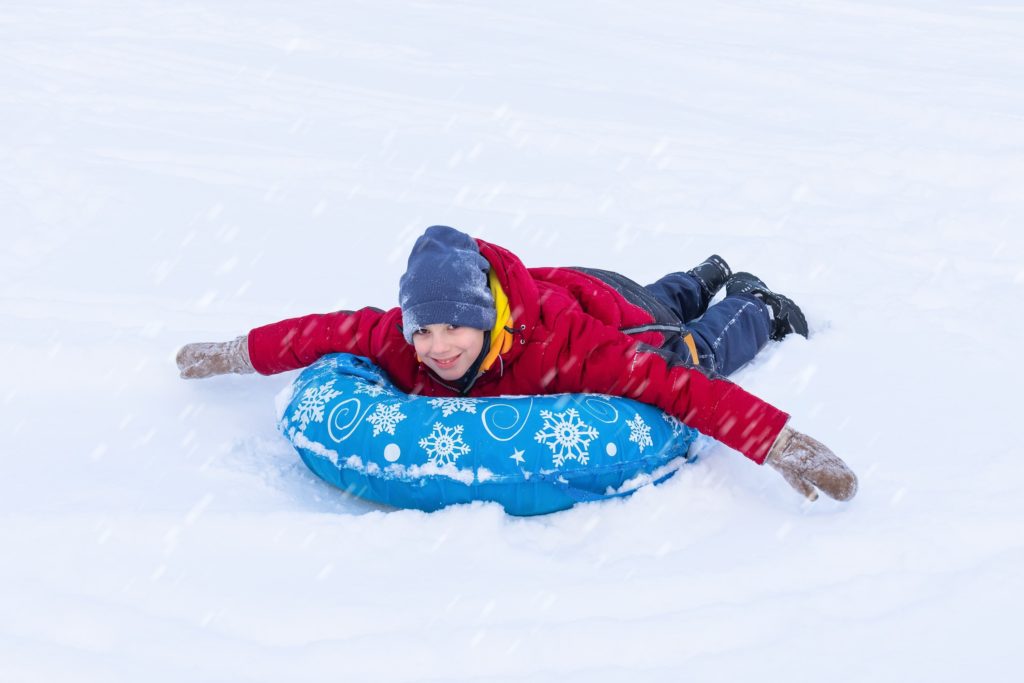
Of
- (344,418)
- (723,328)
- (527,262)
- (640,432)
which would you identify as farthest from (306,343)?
(527,262)

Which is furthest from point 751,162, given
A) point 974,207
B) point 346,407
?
point 346,407

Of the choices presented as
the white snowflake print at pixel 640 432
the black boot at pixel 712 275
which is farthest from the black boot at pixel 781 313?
the white snowflake print at pixel 640 432

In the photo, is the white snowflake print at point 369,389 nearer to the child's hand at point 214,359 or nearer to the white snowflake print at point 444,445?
the white snowflake print at point 444,445

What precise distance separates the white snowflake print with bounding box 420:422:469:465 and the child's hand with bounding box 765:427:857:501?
0.80 meters

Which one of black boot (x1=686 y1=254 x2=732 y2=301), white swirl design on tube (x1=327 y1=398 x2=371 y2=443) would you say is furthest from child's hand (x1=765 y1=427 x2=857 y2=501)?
black boot (x1=686 y1=254 x2=732 y2=301)

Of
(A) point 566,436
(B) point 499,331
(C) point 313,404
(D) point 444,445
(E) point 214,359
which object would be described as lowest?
(E) point 214,359

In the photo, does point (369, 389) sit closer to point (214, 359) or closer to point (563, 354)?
point (563, 354)

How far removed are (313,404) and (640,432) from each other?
3.02ft

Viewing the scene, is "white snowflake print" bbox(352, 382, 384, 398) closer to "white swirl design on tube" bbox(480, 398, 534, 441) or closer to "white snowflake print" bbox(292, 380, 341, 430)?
"white snowflake print" bbox(292, 380, 341, 430)

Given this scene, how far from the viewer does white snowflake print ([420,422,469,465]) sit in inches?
92.7

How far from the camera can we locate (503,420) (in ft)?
7.89

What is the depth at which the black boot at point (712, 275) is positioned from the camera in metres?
3.87

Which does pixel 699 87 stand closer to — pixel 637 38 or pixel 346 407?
pixel 637 38

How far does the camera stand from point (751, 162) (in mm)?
5547
